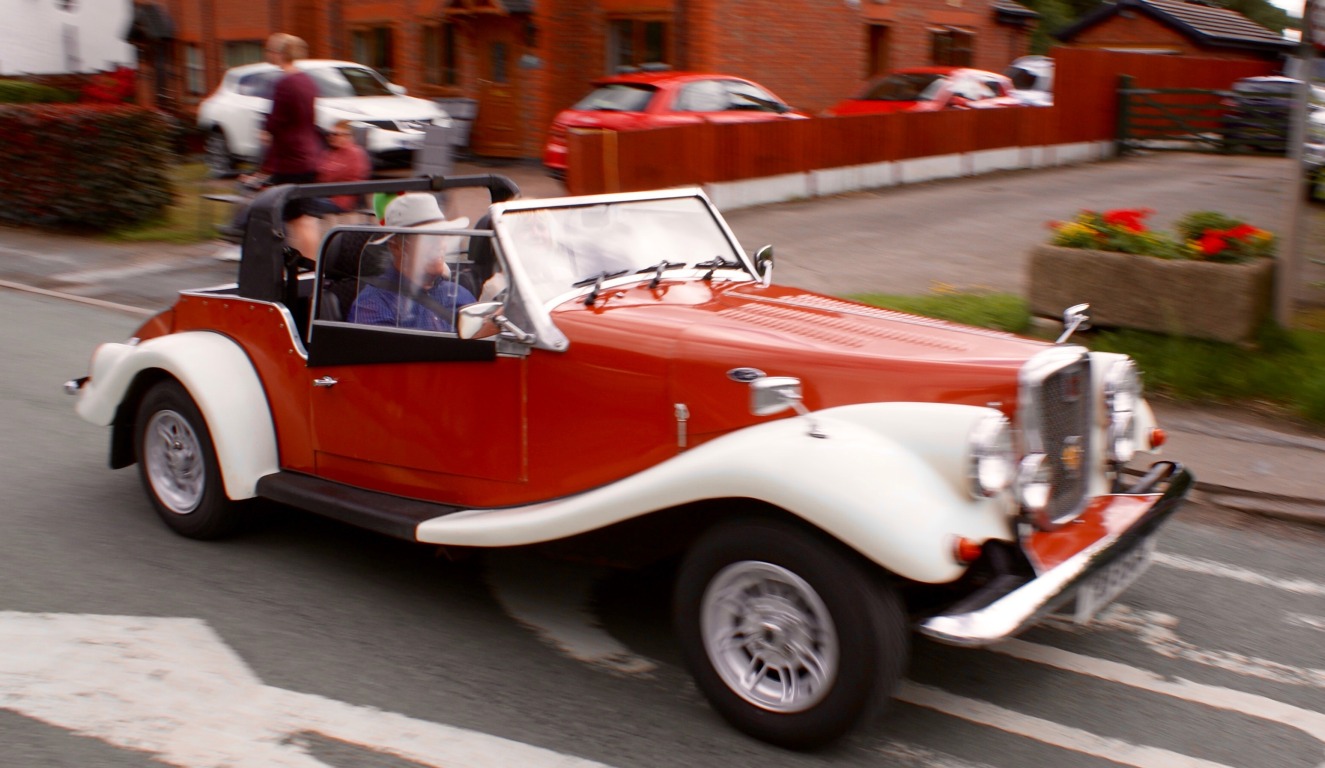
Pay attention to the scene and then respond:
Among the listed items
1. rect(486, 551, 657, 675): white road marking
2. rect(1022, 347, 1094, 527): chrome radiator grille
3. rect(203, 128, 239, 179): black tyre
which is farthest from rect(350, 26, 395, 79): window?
rect(1022, 347, 1094, 527): chrome radiator grille

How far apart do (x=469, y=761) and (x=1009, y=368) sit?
1960mm

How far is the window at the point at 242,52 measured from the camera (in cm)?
2723

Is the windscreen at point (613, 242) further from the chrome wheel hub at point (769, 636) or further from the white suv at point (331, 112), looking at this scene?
the white suv at point (331, 112)

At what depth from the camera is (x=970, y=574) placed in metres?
3.89

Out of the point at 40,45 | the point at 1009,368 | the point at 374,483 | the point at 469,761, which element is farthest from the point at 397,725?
the point at 40,45

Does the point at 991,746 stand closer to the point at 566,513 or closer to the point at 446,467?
the point at 566,513

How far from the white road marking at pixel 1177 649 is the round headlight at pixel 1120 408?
0.62 metres

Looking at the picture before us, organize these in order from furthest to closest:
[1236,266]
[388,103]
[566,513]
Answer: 1. [388,103]
2. [1236,266]
3. [566,513]

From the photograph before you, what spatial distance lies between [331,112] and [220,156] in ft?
8.19

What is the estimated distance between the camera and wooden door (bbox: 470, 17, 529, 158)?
21750mm

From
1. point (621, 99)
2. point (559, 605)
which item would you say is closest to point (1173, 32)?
point (621, 99)

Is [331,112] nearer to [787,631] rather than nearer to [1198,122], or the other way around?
[787,631]

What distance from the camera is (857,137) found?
16.8 m

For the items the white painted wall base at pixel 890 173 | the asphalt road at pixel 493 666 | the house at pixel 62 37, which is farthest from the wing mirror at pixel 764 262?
the house at pixel 62 37
